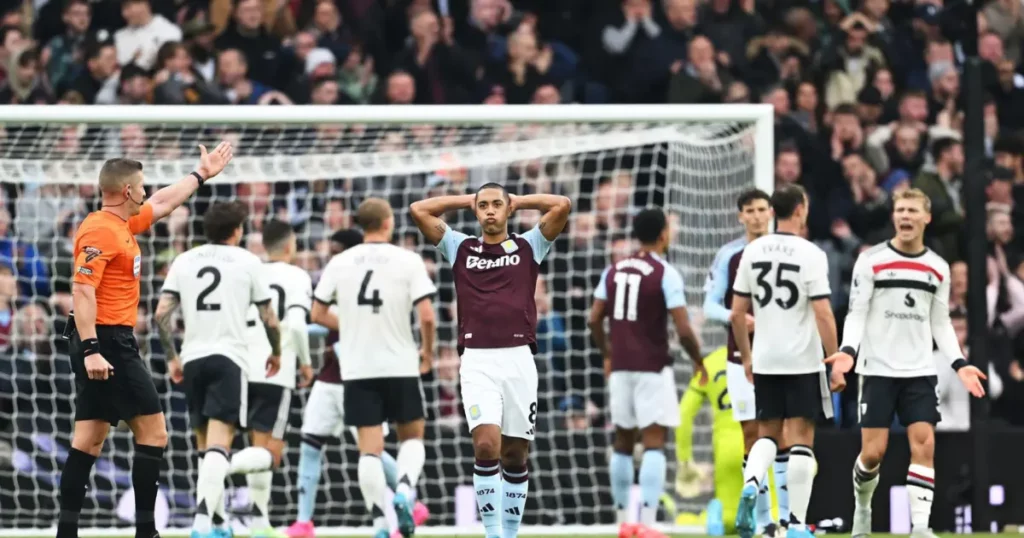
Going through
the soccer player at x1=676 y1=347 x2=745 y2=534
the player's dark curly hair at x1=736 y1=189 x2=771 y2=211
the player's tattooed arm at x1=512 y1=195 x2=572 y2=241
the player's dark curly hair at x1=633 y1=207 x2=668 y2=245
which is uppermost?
the player's dark curly hair at x1=736 y1=189 x2=771 y2=211

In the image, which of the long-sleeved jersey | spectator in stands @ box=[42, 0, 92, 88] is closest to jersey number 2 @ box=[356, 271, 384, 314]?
the long-sleeved jersey

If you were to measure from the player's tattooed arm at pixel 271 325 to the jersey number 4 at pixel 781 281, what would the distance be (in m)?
2.91

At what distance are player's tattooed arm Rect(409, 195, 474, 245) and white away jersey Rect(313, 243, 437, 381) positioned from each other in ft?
4.66

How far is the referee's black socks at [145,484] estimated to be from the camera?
8.84 m

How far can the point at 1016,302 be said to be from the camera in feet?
44.9

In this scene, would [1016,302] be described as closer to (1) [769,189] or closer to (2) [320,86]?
(1) [769,189]

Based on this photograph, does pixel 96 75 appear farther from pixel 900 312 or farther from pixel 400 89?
pixel 900 312

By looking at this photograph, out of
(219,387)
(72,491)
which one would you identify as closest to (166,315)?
(219,387)

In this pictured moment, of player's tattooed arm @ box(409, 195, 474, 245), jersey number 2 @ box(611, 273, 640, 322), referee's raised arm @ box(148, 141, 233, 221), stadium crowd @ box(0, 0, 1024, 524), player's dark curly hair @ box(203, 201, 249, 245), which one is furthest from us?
stadium crowd @ box(0, 0, 1024, 524)

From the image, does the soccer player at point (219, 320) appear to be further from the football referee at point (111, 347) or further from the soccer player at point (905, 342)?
the soccer player at point (905, 342)

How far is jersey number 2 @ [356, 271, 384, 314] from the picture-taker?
10477 mm

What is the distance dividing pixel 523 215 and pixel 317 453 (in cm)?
309

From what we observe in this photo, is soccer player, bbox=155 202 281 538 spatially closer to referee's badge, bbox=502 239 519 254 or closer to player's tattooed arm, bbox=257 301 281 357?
player's tattooed arm, bbox=257 301 281 357

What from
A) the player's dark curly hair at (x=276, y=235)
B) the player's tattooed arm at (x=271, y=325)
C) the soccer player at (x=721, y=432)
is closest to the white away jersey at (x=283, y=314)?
the player's dark curly hair at (x=276, y=235)
